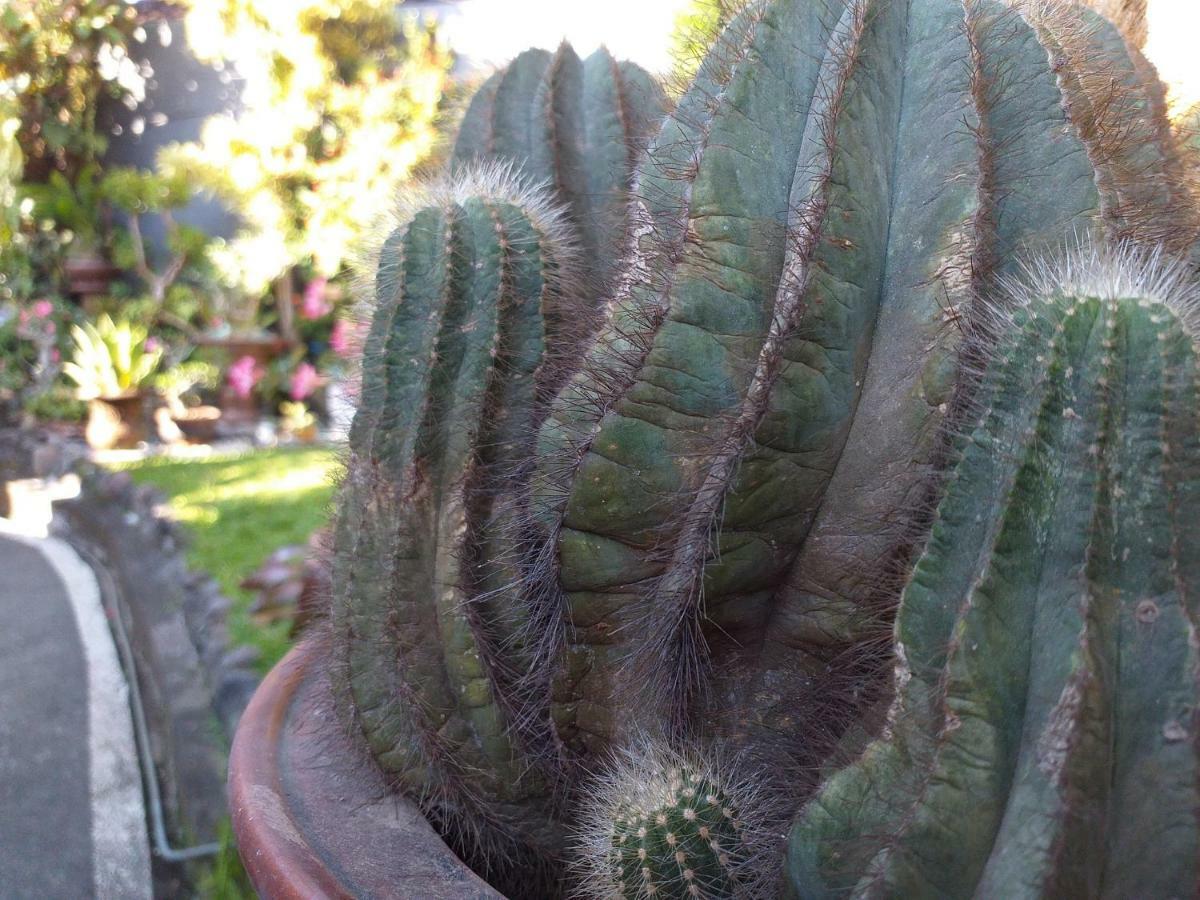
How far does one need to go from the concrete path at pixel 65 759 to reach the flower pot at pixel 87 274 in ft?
18.4

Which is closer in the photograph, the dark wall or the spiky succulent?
the spiky succulent

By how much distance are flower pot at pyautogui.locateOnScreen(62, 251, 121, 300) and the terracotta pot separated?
8898 mm

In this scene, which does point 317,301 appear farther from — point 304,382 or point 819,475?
point 819,475

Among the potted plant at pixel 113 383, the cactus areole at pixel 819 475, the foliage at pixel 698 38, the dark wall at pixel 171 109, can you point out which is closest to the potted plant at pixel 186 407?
the potted plant at pixel 113 383

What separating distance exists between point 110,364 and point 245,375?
1.02 metres

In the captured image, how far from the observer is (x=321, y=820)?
112cm

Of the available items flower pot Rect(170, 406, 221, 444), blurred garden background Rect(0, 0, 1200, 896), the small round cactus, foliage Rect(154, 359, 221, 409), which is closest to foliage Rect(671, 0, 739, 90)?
the small round cactus

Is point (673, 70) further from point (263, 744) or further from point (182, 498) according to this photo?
point (182, 498)

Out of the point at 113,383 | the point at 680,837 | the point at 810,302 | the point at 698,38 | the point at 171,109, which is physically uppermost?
the point at 171,109

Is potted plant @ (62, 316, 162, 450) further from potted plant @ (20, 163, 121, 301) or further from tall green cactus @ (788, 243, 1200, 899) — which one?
tall green cactus @ (788, 243, 1200, 899)

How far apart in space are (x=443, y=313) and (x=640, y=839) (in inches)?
23.4

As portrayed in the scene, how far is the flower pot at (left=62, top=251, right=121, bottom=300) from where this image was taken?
8914mm

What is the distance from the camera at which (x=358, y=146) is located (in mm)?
7309

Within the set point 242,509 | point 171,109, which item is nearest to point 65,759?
point 242,509
